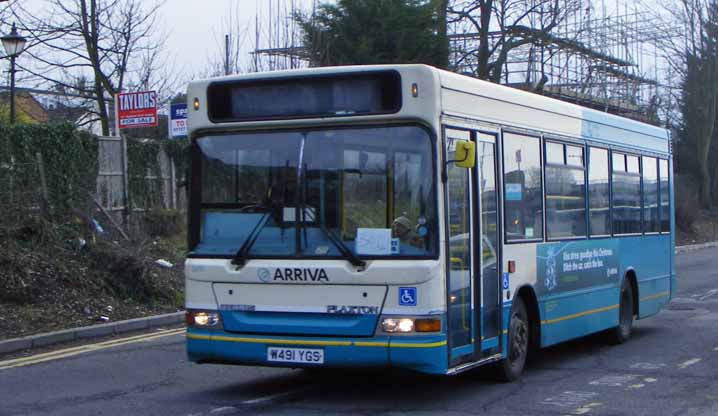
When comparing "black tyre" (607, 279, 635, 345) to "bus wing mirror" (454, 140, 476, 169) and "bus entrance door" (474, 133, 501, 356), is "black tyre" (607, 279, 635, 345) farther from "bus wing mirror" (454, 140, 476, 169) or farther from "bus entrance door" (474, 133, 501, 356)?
"bus wing mirror" (454, 140, 476, 169)

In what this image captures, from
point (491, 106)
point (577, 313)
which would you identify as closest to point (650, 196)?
point (577, 313)

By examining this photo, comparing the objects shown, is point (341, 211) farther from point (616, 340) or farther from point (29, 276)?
point (29, 276)

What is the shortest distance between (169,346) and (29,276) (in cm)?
357

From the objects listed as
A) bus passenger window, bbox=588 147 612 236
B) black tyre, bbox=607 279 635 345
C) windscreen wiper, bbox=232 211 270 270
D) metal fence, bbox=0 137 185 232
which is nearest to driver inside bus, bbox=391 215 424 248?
windscreen wiper, bbox=232 211 270 270

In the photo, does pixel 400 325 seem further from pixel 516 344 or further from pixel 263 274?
pixel 516 344

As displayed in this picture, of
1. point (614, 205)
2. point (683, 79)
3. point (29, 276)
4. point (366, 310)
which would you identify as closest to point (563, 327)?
point (614, 205)

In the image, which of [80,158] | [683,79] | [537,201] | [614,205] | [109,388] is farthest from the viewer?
[683,79]

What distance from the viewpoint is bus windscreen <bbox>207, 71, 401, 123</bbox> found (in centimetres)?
847

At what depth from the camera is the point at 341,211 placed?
8469mm

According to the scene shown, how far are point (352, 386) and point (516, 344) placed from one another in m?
1.68

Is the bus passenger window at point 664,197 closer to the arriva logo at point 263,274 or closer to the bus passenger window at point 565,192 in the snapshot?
the bus passenger window at point 565,192

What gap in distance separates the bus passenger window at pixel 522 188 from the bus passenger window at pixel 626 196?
2.63m

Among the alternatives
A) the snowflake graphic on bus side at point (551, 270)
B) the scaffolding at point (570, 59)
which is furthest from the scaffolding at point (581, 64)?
the snowflake graphic on bus side at point (551, 270)

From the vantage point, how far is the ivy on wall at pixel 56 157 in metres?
18.3
